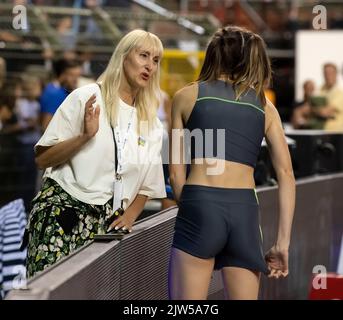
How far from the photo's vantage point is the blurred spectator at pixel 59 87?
1075 cm

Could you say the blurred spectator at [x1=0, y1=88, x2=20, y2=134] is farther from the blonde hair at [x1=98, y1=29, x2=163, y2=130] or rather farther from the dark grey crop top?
the dark grey crop top

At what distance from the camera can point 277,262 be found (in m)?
5.16

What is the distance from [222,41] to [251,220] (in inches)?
30.9

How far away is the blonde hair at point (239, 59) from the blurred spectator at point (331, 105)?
28.3ft

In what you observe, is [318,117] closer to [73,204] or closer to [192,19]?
[192,19]

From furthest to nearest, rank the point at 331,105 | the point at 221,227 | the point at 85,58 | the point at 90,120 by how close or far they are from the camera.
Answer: the point at 85,58 → the point at 331,105 → the point at 90,120 → the point at 221,227

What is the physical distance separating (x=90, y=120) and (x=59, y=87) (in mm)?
5747

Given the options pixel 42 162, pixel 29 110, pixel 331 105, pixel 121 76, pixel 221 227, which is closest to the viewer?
pixel 221 227

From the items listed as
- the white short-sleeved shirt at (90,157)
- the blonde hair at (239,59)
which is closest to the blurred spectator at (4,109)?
the white short-sleeved shirt at (90,157)

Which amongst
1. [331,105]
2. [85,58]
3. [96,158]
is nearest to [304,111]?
[331,105]

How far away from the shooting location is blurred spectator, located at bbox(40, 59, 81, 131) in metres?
10.8

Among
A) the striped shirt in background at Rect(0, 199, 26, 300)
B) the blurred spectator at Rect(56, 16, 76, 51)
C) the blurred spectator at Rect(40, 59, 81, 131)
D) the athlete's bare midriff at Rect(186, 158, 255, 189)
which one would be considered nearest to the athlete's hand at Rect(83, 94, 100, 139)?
the athlete's bare midriff at Rect(186, 158, 255, 189)

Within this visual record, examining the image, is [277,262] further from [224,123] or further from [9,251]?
[9,251]
